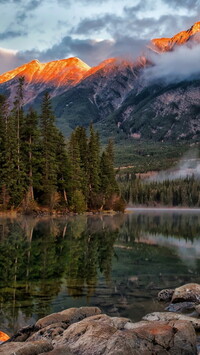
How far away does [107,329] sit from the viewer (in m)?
11.8

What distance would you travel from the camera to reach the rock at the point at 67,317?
14.0 meters

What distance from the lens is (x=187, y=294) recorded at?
1970 centimetres

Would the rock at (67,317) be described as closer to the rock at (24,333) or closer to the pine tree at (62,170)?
the rock at (24,333)

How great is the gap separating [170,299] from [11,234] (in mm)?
24478

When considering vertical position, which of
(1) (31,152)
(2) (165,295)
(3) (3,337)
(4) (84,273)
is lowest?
(4) (84,273)

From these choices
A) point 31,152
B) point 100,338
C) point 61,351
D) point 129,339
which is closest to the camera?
point 61,351

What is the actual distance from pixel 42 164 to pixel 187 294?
193 feet

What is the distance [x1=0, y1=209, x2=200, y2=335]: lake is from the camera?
17688 millimetres

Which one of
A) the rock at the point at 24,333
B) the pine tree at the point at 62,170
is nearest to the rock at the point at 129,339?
the rock at the point at 24,333

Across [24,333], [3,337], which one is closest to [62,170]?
[24,333]

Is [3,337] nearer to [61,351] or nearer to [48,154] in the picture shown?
[61,351]

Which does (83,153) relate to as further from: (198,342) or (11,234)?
(198,342)

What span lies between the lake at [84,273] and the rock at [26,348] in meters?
3.31

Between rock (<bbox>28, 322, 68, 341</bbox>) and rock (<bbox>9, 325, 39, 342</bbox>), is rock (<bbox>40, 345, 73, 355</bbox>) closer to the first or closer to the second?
rock (<bbox>28, 322, 68, 341</bbox>)
